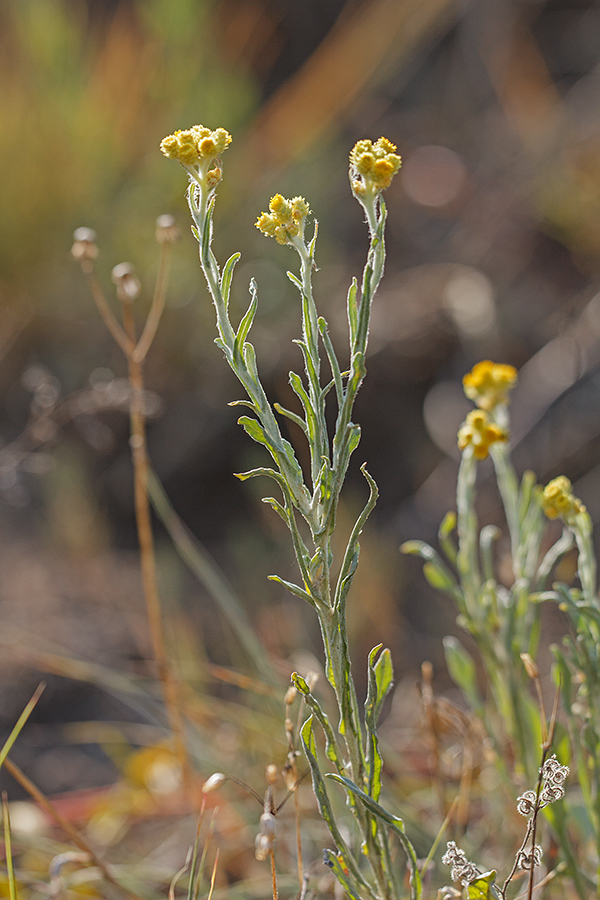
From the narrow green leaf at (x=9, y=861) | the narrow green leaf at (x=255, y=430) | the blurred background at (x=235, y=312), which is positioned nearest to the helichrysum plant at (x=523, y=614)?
the narrow green leaf at (x=255, y=430)

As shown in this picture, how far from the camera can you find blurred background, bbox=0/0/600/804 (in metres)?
1.71

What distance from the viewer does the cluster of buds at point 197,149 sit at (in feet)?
1.32

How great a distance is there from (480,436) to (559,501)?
8 cm

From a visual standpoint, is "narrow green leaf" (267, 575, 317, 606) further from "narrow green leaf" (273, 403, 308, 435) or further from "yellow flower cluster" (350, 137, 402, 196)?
"yellow flower cluster" (350, 137, 402, 196)

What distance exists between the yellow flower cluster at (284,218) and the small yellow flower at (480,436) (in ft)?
0.73

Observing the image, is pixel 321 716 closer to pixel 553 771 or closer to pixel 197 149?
pixel 553 771

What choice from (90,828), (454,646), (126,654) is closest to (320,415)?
(454,646)

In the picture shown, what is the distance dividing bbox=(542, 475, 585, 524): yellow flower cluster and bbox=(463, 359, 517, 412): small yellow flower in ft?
0.47

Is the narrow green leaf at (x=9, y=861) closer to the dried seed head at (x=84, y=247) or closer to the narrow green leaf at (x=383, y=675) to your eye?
the narrow green leaf at (x=383, y=675)

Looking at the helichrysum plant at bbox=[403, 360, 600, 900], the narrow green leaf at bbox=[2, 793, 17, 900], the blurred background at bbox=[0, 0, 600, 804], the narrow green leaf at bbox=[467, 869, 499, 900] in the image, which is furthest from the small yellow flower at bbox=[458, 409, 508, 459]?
the blurred background at bbox=[0, 0, 600, 804]

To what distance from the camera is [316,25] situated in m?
3.23

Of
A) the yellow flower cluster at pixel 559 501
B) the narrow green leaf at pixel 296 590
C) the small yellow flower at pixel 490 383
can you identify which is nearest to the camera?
the narrow green leaf at pixel 296 590

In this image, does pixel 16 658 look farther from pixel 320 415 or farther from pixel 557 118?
pixel 557 118

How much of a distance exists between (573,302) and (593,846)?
1626 millimetres
